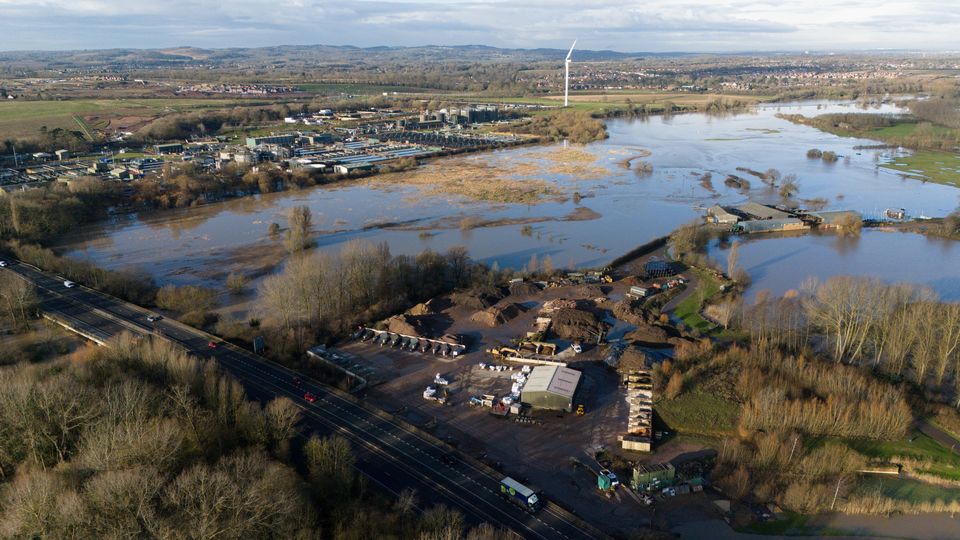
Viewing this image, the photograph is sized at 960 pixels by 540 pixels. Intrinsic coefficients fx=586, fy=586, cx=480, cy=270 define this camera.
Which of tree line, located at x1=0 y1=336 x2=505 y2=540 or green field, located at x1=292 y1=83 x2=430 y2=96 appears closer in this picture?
tree line, located at x1=0 y1=336 x2=505 y2=540

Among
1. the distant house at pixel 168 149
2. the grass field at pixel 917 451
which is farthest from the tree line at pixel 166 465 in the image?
the distant house at pixel 168 149

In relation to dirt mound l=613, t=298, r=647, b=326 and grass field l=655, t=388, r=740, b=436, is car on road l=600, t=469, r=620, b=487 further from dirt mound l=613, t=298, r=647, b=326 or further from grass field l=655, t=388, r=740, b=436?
dirt mound l=613, t=298, r=647, b=326

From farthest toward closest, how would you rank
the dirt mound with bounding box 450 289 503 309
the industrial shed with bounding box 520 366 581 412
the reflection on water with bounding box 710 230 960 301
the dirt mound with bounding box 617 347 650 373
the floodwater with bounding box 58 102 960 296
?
the floodwater with bounding box 58 102 960 296
the reflection on water with bounding box 710 230 960 301
the dirt mound with bounding box 450 289 503 309
the dirt mound with bounding box 617 347 650 373
the industrial shed with bounding box 520 366 581 412

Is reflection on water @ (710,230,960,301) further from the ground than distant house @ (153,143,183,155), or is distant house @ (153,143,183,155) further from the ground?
distant house @ (153,143,183,155)

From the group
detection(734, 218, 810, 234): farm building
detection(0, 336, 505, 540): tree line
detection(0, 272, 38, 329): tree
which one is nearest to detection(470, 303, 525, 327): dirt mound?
detection(0, 336, 505, 540): tree line

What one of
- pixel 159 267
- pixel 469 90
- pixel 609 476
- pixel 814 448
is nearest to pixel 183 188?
pixel 159 267

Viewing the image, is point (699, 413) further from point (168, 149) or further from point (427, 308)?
point (168, 149)

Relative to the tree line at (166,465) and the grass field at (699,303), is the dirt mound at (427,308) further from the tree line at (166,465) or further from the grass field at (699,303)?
the grass field at (699,303)
